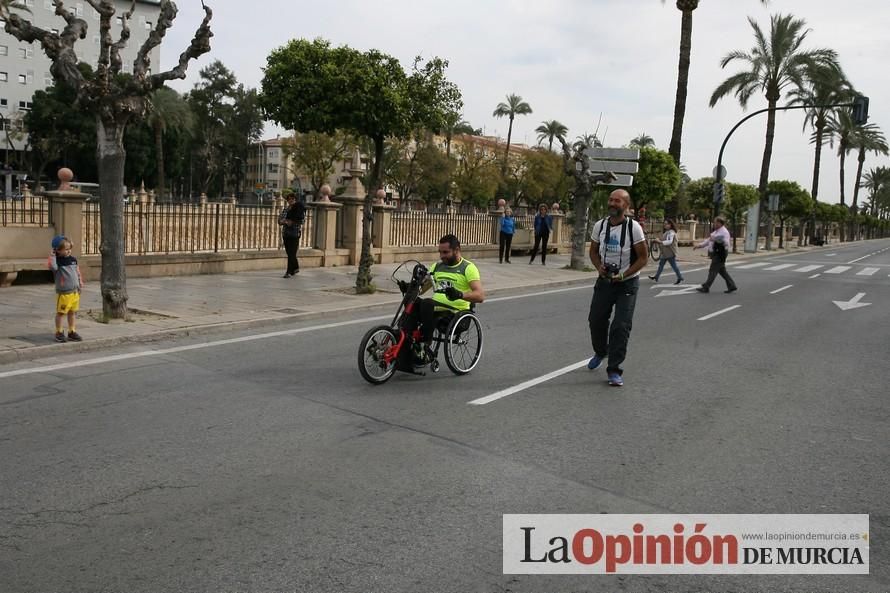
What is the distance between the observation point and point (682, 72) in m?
29.4

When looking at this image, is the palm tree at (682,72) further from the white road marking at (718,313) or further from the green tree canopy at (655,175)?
the white road marking at (718,313)

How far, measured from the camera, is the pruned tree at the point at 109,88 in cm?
987

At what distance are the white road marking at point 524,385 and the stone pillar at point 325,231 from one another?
1135cm

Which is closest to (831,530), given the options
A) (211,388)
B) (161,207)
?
(211,388)

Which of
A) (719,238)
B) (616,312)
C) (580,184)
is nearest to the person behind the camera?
(616,312)

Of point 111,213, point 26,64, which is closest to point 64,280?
point 111,213

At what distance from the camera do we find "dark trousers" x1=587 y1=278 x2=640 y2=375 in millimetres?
7742

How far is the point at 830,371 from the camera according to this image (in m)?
8.98

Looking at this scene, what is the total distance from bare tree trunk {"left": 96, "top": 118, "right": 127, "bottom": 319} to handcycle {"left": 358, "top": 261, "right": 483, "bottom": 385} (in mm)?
4160

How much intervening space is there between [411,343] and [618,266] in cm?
210

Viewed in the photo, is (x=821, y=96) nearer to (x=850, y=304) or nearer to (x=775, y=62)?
(x=775, y=62)

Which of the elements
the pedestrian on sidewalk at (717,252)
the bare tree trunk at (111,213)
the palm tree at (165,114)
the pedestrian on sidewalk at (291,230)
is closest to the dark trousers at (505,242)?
the pedestrian on sidewalk at (717,252)

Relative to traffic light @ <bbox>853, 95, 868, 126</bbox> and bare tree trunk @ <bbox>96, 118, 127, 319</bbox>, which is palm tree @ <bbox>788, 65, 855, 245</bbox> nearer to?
traffic light @ <bbox>853, 95, 868, 126</bbox>

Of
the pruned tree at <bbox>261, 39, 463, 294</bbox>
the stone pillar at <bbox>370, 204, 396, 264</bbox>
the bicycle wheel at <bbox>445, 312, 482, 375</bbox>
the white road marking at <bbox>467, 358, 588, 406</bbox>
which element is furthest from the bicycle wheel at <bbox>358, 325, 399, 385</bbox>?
the stone pillar at <bbox>370, 204, 396, 264</bbox>
